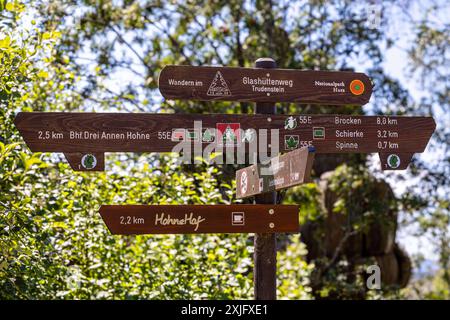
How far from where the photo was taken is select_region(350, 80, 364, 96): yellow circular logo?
5914 mm

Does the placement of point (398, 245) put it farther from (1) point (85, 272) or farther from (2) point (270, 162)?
(2) point (270, 162)

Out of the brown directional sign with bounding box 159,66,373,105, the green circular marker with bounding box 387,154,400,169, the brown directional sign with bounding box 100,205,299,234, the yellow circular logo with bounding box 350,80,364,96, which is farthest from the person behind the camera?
the yellow circular logo with bounding box 350,80,364,96

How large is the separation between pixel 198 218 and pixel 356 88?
1.73 m

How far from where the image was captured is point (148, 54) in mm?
14773

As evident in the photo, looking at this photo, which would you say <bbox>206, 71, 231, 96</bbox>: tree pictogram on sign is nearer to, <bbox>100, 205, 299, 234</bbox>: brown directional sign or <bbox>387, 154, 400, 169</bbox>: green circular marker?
<bbox>100, 205, 299, 234</bbox>: brown directional sign

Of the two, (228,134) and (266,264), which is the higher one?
(228,134)

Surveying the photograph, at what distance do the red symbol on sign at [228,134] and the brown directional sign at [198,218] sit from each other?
0.51 m

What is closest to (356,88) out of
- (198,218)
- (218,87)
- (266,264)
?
(218,87)

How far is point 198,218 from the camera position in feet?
17.5

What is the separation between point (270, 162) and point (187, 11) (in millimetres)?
9801

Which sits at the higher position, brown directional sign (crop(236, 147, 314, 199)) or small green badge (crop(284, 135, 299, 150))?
small green badge (crop(284, 135, 299, 150))

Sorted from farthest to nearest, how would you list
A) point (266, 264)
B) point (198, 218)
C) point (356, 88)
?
point (356, 88) < point (266, 264) < point (198, 218)

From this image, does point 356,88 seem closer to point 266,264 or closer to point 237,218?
point 237,218

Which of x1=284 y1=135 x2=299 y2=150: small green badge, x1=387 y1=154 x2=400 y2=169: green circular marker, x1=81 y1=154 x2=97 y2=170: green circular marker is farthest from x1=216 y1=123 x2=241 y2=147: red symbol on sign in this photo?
x1=387 y1=154 x2=400 y2=169: green circular marker
